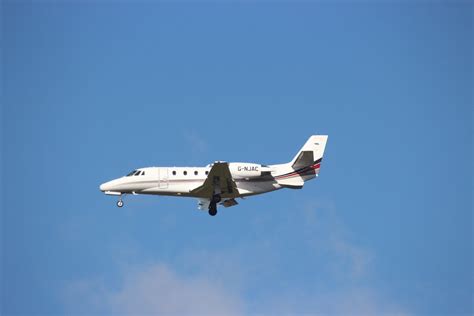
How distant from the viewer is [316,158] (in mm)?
45250

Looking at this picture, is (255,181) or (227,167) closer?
(227,167)

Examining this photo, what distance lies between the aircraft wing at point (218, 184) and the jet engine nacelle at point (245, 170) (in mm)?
754

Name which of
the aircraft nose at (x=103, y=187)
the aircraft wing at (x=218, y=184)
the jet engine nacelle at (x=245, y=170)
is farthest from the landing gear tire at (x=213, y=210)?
the aircraft nose at (x=103, y=187)

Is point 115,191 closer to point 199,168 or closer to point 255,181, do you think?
point 199,168

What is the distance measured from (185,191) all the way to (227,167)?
3921 mm

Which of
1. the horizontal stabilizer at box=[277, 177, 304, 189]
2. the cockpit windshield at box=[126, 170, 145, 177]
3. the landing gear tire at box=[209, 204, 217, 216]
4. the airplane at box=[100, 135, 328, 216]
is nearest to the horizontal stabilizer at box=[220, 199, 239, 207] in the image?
the airplane at box=[100, 135, 328, 216]

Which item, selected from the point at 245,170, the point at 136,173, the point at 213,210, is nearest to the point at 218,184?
the point at 245,170

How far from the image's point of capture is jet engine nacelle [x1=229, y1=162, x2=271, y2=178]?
4331cm

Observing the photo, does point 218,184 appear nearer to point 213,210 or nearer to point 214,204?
point 214,204

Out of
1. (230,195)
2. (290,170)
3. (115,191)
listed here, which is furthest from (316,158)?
(115,191)

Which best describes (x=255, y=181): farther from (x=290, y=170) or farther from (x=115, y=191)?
(x=115, y=191)

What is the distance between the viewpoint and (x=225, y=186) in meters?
43.0

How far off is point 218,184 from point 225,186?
41cm

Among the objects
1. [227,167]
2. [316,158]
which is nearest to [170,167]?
[227,167]
